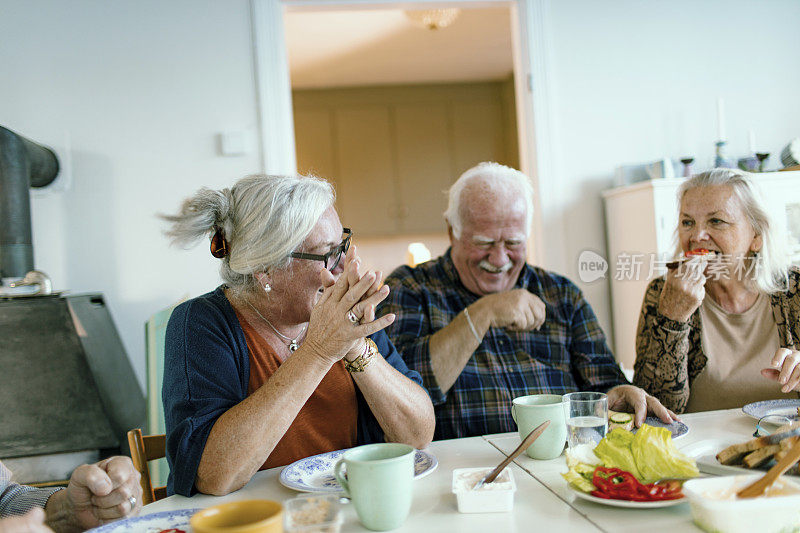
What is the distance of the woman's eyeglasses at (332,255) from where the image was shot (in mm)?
1320

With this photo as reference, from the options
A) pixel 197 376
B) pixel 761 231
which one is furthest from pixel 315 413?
pixel 761 231

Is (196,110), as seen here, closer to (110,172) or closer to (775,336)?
(110,172)

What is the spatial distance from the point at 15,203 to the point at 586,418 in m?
2.32

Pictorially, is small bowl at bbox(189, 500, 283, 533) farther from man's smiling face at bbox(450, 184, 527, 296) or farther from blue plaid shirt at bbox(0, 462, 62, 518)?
man's smiling face at bbox(450, 184, 527, 296)

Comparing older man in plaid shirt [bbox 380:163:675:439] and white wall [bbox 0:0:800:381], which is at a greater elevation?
white wall [bbox 0:0:800:381]

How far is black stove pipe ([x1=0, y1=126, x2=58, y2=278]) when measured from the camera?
245cm

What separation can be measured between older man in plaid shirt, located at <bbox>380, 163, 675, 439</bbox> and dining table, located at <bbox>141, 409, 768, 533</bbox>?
44 cm

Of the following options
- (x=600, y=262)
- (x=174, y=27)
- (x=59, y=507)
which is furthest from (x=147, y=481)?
(x=600, y=262)

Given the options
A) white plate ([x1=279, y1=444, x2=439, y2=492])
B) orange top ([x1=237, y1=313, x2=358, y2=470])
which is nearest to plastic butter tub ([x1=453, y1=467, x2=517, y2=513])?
white plate ([x1=279, y1=444, x2=439, y2=492])

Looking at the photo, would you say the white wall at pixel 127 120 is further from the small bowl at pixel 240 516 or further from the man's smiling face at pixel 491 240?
the small bowl at pixel 240 516

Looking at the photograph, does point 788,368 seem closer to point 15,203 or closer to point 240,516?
point 240,516

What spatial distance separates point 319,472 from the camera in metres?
1.12

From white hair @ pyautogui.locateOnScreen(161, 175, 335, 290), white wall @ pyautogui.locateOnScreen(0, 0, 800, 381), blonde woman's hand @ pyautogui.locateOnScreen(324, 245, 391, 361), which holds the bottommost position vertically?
blonde woman's hand @ pyautogui.locateOnScreen(324, 245, 391, 361)

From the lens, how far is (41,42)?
112 inches
